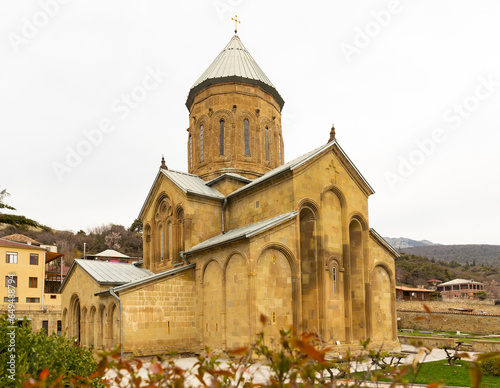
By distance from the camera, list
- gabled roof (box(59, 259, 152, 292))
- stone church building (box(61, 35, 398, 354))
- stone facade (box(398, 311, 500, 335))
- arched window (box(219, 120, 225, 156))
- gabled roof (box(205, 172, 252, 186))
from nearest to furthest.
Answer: stone church building (box(61, 35, 398, 354)) → gabled roof (box(59, 259, 152, 292)) → gabled roof (box(205, 172, 252, 186)) → arched window (box(219, 120, 225, 156)) → stone facade (box(398, 311, 500, 335))

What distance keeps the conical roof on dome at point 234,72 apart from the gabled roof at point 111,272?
9.05 metres

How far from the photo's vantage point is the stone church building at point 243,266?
13.3m

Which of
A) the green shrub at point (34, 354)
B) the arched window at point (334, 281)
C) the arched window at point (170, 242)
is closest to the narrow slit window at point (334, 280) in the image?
the arched window at point (334, 281)

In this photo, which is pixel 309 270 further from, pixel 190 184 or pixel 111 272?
pixel 111 272

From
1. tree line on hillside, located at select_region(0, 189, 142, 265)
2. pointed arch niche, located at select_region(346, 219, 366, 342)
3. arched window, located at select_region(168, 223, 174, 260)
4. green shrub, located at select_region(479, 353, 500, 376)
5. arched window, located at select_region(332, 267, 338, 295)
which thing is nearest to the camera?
green shrub, located at select_region(479, 353, 500, 376)

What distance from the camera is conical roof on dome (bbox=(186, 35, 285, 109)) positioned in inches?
810

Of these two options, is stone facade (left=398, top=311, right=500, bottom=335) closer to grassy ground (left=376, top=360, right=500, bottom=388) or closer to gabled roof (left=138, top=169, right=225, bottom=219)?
grassy ground (left=376, top=360, right=500, bottom=388)

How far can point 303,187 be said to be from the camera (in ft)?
47.2

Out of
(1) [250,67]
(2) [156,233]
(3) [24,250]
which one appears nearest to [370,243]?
(2) [156,233]

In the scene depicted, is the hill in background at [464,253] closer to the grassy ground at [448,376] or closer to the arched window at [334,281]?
the arched window at [334,281]

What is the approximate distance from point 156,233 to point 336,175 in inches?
330

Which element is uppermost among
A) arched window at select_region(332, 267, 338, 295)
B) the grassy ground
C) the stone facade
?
arched window at select_region(332, 267, 338, 295)

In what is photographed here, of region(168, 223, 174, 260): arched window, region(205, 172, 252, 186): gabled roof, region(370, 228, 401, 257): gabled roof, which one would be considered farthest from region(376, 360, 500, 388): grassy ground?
region(168, 223, 174, 260): arched window

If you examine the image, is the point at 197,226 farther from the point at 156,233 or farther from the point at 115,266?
the point at 115,266
